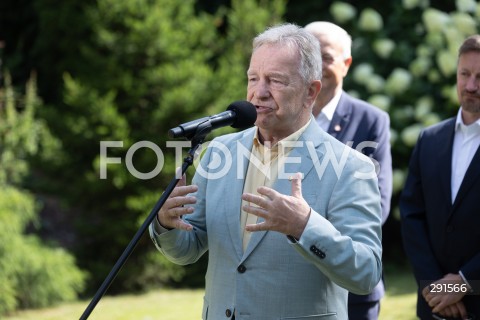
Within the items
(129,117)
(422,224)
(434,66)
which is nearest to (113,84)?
(129,117)

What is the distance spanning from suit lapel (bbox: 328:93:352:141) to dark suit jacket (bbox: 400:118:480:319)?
0.49 metres

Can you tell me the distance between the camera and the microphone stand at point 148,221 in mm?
2750

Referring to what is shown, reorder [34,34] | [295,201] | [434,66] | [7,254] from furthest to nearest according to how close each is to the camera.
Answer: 1. [34,34]
2. [434,66]
3. [7,254]
4. [295,201]

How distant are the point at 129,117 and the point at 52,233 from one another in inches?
105

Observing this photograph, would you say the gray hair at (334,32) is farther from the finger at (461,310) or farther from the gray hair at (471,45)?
the finger at (461,310)

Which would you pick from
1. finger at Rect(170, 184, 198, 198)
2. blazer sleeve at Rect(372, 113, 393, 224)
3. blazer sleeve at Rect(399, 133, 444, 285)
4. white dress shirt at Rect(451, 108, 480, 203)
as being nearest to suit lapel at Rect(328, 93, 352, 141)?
blazer sleeve at Rect(372, 113, 393, 224)

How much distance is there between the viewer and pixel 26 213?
8.20m

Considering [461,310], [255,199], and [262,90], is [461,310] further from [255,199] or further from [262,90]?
[255,199]

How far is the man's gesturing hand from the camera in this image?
9.27ft

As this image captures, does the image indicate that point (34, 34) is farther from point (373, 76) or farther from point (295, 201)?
point (295, 201)

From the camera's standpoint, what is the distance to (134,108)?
9.10 meters

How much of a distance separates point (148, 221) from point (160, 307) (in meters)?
5.73

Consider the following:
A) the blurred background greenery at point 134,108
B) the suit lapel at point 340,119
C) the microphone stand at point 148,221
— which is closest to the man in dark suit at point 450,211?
the suit lapel at point 340,119

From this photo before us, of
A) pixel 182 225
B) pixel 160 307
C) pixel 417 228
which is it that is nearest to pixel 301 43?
pixel 182 225
